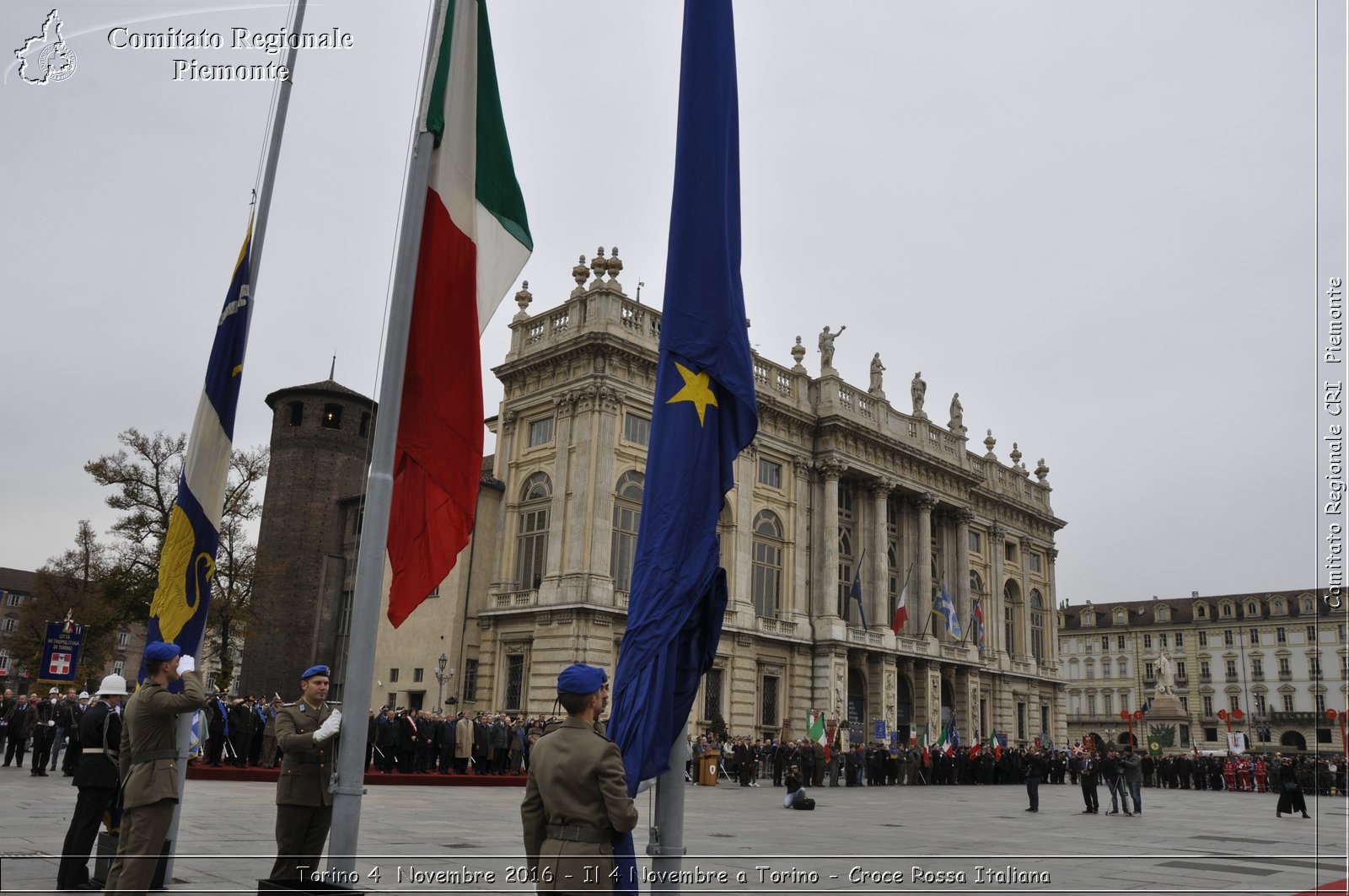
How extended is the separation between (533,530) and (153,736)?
27.9 m

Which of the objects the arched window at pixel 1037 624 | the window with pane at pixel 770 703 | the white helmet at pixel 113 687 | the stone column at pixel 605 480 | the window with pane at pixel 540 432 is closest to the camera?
the white helmet at pixel 113 687

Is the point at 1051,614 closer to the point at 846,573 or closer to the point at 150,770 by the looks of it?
the point at 846,573

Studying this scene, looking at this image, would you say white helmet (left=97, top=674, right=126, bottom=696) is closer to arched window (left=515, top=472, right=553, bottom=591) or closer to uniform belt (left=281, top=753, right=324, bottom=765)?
uniform belt (left=281, top=753, right=324, bottom=765)

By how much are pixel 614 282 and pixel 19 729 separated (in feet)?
69.2

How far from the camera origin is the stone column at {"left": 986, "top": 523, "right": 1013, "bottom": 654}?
49625 millimetres

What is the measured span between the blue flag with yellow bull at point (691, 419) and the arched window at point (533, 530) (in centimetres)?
2823

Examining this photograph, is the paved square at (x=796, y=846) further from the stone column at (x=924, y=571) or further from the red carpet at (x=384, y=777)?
the stone column at (x=924, y=571)

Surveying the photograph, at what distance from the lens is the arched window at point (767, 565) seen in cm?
3756

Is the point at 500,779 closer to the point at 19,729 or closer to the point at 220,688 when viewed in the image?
the point at 19,729

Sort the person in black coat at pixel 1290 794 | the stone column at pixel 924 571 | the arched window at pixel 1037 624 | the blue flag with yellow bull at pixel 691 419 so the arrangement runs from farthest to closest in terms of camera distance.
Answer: the arched window at pixel 1037 624 < the stone column at pixel 924 571 < the person in black coat at pixel 1290 794 < the blue flag with yellow bull at pixel 691 419

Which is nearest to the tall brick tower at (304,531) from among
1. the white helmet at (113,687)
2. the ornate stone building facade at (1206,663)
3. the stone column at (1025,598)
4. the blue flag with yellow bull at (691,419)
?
the white helmet at (113,687)

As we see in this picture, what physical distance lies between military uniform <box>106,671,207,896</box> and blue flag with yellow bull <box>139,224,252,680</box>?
1.36m

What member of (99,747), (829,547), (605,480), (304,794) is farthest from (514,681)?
(304,794)

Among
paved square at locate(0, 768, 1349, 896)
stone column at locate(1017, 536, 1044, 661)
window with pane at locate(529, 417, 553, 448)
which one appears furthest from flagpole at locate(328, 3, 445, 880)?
stone column at locate(1017, 536, 1044, 661)
